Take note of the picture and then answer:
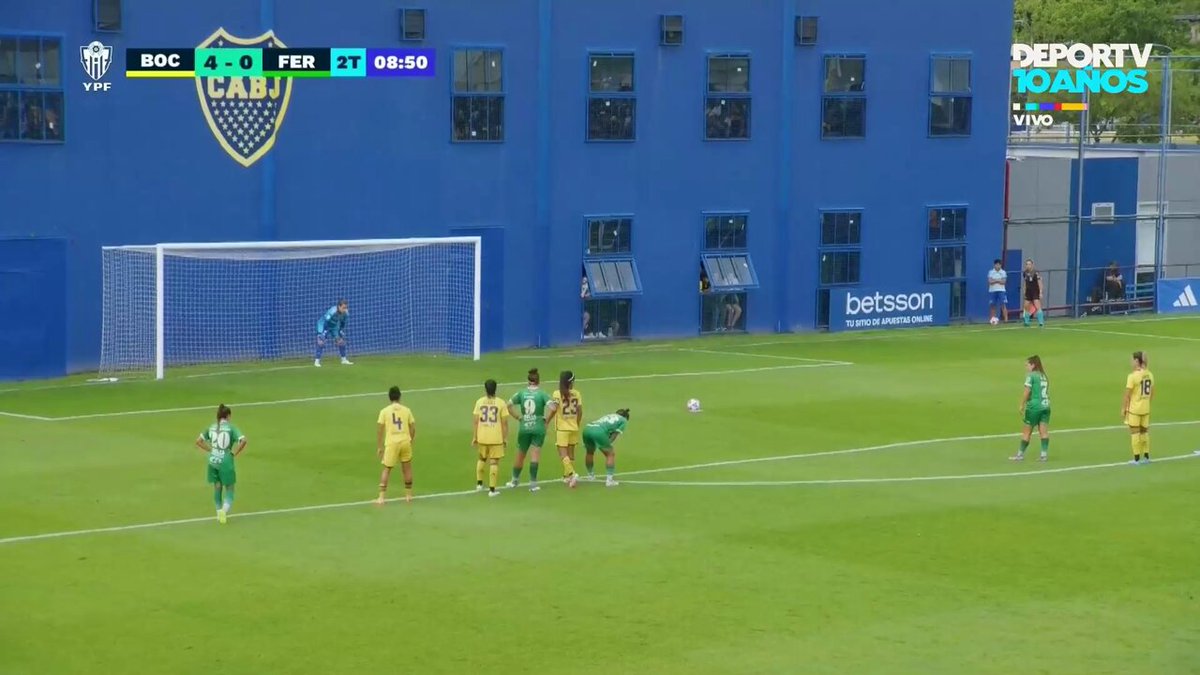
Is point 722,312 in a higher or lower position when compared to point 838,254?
lower

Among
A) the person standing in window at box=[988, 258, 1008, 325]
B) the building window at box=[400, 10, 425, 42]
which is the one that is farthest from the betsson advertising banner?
the building window at box=[400, 10, 425, 42]

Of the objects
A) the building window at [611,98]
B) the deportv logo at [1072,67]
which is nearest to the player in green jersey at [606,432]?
the building window at [611,98]

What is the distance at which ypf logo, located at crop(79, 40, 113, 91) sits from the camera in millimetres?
44000

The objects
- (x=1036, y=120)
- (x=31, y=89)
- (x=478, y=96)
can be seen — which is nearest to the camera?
(x=31, y=89)

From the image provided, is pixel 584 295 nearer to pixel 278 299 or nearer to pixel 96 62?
pixel 278 299

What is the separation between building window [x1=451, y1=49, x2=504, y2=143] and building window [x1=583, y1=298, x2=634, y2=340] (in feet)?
17.5

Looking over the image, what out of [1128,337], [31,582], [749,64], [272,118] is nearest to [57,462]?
[31,582]

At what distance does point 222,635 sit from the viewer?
2077 cm

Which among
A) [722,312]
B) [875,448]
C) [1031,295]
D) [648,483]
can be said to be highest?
[1031,295]

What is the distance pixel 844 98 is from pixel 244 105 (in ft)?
61.7

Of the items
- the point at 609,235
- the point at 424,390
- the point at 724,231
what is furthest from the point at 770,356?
the point at 424,390

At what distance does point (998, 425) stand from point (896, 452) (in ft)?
14.4

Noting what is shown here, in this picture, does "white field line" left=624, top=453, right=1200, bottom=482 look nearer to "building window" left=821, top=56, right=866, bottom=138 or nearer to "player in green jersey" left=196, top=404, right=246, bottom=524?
"player in green jersey" left=196, top=404, right=246, bottom=524

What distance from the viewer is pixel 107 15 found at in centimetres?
4412
